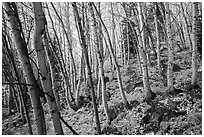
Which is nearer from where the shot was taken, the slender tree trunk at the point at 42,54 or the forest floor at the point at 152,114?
the slender tree trunk at the point at 42,54

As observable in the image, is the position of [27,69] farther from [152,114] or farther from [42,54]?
[152,114]

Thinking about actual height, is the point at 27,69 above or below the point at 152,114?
above

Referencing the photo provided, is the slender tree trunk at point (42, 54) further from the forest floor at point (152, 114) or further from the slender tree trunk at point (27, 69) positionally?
the forest floor at point (152, 114)

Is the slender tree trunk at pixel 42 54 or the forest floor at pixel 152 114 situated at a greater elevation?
the slender tree trunk at pixel 42 54

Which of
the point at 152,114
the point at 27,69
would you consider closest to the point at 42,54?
the point at 27,69

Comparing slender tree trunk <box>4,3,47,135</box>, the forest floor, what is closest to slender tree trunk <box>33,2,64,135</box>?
slender tree trunk <box>4,3,47,135</box>

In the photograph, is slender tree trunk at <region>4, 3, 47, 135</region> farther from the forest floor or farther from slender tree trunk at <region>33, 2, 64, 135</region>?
the forest floor

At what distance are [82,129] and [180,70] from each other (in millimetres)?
5673

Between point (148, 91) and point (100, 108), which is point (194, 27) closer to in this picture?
point (148, 91)

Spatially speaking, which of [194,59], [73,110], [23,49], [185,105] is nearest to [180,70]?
[194,59]

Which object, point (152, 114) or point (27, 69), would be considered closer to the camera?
point (27, 69)

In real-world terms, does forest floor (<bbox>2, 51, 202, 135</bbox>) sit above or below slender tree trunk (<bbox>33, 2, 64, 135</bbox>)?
below

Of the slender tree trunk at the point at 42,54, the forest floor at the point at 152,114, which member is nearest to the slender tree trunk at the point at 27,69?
the slender tree trunk at the point at 42,54

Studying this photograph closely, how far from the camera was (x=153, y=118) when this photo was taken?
17.2 feet
